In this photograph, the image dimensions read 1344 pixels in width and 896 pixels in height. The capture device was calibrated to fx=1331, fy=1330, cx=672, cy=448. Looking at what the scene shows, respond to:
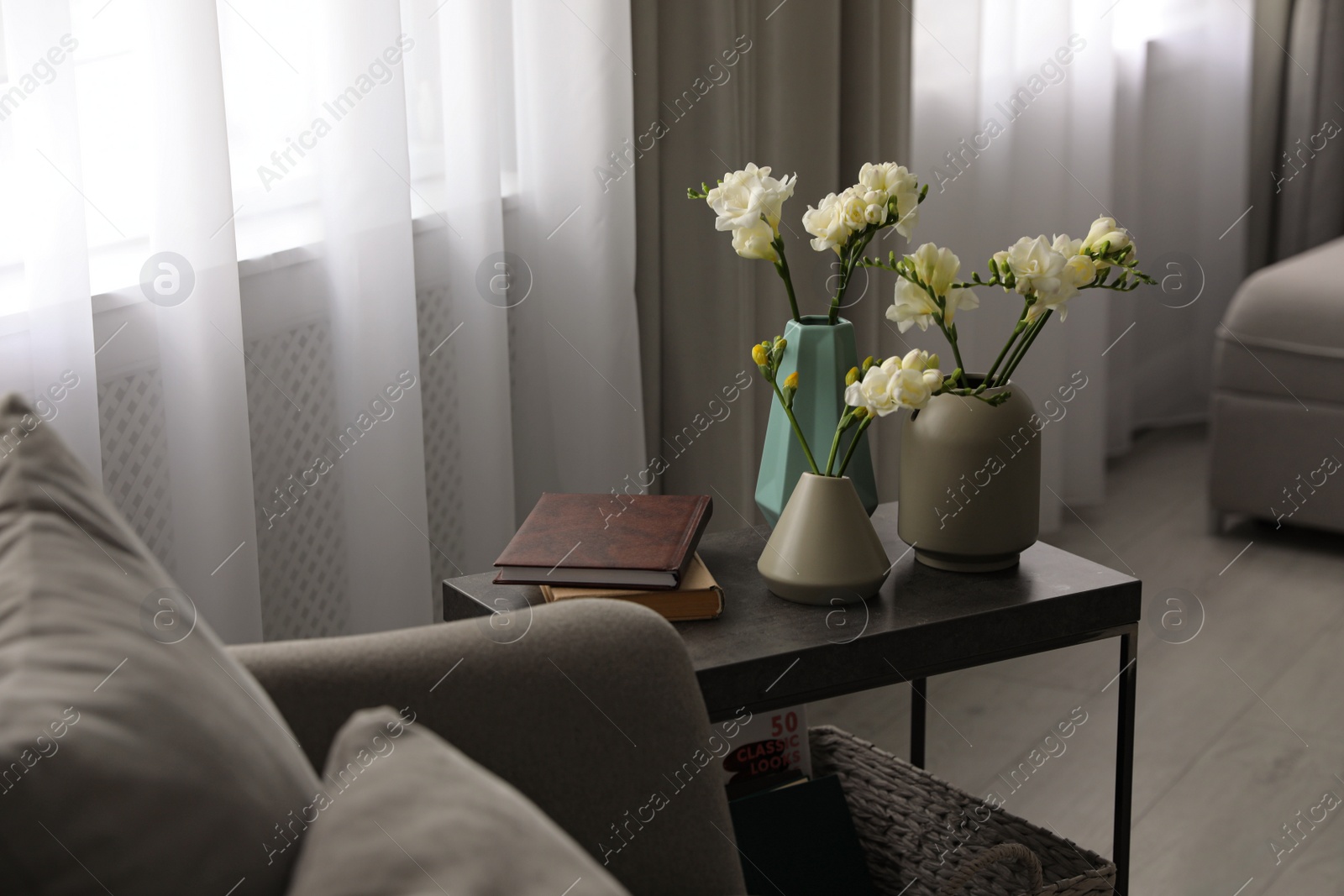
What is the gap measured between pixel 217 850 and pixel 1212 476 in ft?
8.47

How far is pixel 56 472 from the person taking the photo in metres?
0.77

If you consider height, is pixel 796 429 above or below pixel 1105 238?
below

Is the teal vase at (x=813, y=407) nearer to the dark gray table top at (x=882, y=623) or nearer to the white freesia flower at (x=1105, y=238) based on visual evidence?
the dark gray table top at (x=882, y=623)

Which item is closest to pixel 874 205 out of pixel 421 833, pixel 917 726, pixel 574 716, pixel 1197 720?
pixel 574 716

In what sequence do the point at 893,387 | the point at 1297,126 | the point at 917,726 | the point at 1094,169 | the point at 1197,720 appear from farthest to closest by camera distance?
the point at 1297,126 < the point at 1094,169 < the point at 1197,720 < the point at 917,726 < the point at 893,387

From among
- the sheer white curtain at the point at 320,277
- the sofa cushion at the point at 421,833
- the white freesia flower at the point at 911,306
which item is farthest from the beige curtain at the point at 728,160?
the sofa cushion at the point at 421,833

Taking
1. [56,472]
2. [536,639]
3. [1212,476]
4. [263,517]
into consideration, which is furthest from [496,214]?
[1212,476]

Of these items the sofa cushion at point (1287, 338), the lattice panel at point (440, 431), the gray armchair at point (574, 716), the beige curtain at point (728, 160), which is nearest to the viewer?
the gray armchair at point (574, 716)

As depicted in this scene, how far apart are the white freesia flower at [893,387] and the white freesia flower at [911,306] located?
88 millimetres

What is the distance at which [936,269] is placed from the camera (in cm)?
127

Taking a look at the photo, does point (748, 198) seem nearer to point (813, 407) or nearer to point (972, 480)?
point (813, 407)

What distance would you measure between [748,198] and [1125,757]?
69 cm

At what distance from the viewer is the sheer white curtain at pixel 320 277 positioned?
1.44 meters

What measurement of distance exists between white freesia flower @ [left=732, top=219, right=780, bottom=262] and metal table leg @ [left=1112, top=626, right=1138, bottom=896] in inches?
20.7
